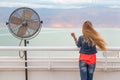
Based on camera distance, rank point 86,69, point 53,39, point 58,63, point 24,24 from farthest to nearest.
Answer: point 53,39
point 58,63
point 24,24
point 86,69

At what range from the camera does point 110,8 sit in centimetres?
532

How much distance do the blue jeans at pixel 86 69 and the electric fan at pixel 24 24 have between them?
0.94m

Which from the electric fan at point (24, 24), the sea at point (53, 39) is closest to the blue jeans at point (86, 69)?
the sea at point (53, 39)

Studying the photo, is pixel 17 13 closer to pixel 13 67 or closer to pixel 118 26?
pixel 13 67

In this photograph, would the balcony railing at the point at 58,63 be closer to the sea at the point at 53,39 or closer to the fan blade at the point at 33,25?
the sea at the point at 53,39

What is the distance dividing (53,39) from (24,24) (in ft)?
2.55

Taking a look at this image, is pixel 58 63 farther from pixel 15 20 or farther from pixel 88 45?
pixel 15 20

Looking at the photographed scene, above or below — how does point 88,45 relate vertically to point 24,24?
below

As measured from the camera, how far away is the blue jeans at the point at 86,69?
4043 millimetres

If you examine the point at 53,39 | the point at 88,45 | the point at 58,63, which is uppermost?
the point at 88,45

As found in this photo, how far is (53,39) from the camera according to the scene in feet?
16.3

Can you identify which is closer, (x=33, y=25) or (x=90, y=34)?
(x=90, y=34)

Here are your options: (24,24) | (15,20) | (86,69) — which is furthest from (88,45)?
(15,20)

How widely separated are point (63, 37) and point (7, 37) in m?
1.02
